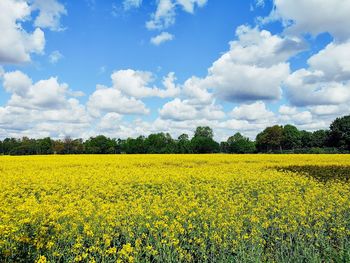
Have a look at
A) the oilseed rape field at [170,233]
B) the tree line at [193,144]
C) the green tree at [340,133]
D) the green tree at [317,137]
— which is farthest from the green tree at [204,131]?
the oilseed rape field at [170,233]

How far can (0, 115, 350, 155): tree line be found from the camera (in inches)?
3287

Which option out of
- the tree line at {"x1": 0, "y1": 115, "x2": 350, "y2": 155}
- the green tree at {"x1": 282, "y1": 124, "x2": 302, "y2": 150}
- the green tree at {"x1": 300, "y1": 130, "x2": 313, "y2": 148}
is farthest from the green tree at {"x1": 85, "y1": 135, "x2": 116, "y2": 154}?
the green tree at {"x1": 300, "y1": 130, "x2": 313, "y2": 148}

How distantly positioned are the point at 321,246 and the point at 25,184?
12613mm

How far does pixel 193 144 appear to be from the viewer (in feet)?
283

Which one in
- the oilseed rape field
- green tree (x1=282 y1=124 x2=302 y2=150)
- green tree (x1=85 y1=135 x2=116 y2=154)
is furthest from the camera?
green tree (x1=282 y1=124 x2=302 y2=150)

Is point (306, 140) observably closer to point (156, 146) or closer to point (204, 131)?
point (204, 131)

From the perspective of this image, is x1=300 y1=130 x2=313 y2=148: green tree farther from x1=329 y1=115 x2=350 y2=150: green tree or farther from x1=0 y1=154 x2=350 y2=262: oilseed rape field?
x1=0 y1=154 x2=350 y2=262: oilseed rape field

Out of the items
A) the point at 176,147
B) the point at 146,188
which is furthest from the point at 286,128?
the point at 146,188

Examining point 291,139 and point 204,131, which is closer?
point 291,139

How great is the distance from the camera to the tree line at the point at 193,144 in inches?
3287

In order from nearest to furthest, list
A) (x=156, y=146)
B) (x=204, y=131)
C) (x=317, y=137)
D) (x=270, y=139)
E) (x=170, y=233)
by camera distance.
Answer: (x=170, y=233), (x=156, y=146), (x=270, y=139), (x=317, y=137), (x=204, y=131)

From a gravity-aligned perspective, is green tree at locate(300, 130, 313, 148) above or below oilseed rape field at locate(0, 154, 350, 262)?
above

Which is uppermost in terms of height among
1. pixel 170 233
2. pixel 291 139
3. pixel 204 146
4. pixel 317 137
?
pixel 317 137

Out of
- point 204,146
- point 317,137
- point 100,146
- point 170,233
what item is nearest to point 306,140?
point 317,137
